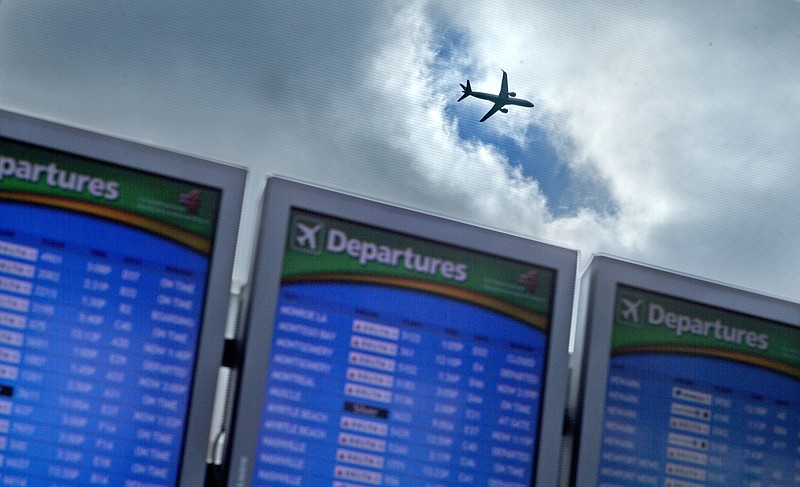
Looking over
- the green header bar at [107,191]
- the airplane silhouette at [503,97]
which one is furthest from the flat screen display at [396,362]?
the airplane silhouette at [503,97]

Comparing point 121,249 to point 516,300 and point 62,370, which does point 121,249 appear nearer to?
point 62,370

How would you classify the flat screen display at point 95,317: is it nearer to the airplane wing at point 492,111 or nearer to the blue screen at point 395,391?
the blue screen at point 395,391

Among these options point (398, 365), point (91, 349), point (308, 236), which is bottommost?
point (91, 349)

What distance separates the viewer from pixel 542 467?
5785mm

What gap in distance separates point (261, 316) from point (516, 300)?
4.58 ft

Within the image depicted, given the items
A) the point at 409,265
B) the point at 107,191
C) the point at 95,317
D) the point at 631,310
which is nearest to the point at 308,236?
the point at 409,265

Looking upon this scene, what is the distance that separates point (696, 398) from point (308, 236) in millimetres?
2382

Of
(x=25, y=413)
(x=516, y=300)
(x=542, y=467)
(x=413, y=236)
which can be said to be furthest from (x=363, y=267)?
(x=25, y=413)

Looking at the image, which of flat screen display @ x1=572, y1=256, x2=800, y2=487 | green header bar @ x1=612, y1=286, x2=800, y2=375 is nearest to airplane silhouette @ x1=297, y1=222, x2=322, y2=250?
flat screen display @ x1=572, y1=256, x2=800, y2=487

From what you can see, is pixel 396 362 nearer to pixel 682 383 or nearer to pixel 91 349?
pixel 91 349

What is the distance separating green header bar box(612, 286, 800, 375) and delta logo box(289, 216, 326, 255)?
174 centimetres

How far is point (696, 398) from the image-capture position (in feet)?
20.4

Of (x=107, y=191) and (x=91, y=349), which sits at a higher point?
(x=107, y=191)

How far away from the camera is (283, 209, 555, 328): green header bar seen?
18.3 ft
